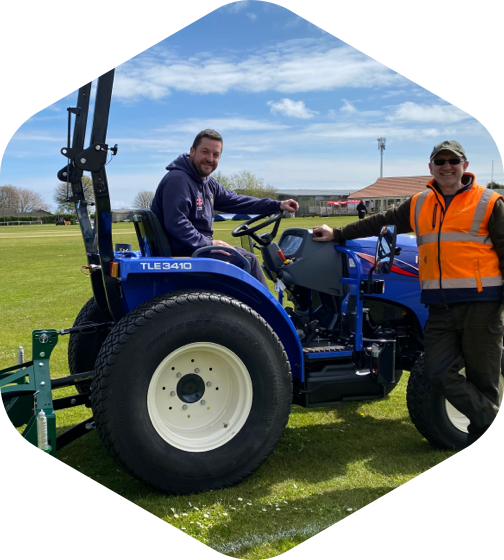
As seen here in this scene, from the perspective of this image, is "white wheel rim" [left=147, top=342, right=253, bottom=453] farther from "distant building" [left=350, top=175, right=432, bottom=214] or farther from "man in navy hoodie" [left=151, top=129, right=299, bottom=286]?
"distant building" [left=350, top=175, right=432, bottom=214]

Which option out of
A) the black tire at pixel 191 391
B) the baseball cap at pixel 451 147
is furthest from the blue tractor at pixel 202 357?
the baseball cap at pixel 451 147

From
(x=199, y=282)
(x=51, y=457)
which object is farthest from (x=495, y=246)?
(x=51, y=457)

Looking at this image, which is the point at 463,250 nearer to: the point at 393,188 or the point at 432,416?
the point at 393,188

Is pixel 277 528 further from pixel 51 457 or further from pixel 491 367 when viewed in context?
pixel 491 367

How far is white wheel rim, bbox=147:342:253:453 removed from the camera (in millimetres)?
3008

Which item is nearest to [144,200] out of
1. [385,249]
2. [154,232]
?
[154,232]

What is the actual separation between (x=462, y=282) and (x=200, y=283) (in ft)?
4.92

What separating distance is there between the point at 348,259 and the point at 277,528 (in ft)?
5.84

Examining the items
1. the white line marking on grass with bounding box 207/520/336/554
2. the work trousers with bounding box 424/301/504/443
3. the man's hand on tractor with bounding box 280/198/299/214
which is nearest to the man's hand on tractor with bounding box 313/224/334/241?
the man's hand on tractor with bounding box 280/198/299/214

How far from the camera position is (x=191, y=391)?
10.2 feet

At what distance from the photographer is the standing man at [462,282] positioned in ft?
10.4

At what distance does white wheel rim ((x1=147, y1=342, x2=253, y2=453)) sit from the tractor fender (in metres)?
0.37

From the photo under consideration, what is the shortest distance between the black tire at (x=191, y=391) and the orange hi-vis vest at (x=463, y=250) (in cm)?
104

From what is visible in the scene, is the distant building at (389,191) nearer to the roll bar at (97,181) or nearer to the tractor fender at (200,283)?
the tractor fender at (200,283)
